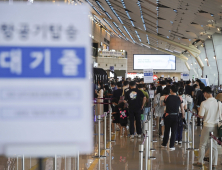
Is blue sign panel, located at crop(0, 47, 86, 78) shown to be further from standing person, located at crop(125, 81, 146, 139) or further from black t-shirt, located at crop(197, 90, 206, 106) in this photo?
black t-shirt, located at crop(197, 90, 206, 106)

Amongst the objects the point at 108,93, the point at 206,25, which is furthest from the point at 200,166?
the point at 206,25

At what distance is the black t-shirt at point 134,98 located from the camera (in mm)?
11039

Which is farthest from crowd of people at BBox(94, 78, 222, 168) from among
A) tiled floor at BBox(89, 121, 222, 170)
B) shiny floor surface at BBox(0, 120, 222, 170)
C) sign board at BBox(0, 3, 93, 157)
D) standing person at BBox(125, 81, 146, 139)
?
sign board at BBox(0, 3, 93, 157)

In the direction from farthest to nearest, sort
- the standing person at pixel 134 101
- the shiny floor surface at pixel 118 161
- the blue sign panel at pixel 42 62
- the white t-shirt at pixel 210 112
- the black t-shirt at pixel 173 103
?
the standing person at pixel 134 101 → the black t-shirt at pixel 173 103 → the shiny floor surface at pixel 118 161 → the white t-shirt at pixel 210 112 → the blue sign panel at pixel 42 62

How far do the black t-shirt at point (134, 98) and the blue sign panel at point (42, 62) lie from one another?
363 inches

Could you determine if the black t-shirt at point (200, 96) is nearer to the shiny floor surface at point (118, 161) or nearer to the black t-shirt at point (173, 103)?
the shiny floor surface at point (118, 161)

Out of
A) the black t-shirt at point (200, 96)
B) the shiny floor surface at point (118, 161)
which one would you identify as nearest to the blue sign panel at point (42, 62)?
the shiny floor surface at point (118, 161)

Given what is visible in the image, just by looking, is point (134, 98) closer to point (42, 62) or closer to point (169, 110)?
point (169, 110)

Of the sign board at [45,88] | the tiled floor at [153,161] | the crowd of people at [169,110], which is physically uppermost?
the sign board at [45,88]

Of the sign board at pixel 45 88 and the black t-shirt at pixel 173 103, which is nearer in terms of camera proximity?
the sign board at pixel 45 88

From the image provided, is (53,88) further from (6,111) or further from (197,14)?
(197,14)

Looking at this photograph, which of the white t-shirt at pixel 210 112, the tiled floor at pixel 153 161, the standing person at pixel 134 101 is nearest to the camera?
the white t-shirt at pixel 210 112

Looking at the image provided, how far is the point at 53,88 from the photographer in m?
1.86

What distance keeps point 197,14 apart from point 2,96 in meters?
19.9
